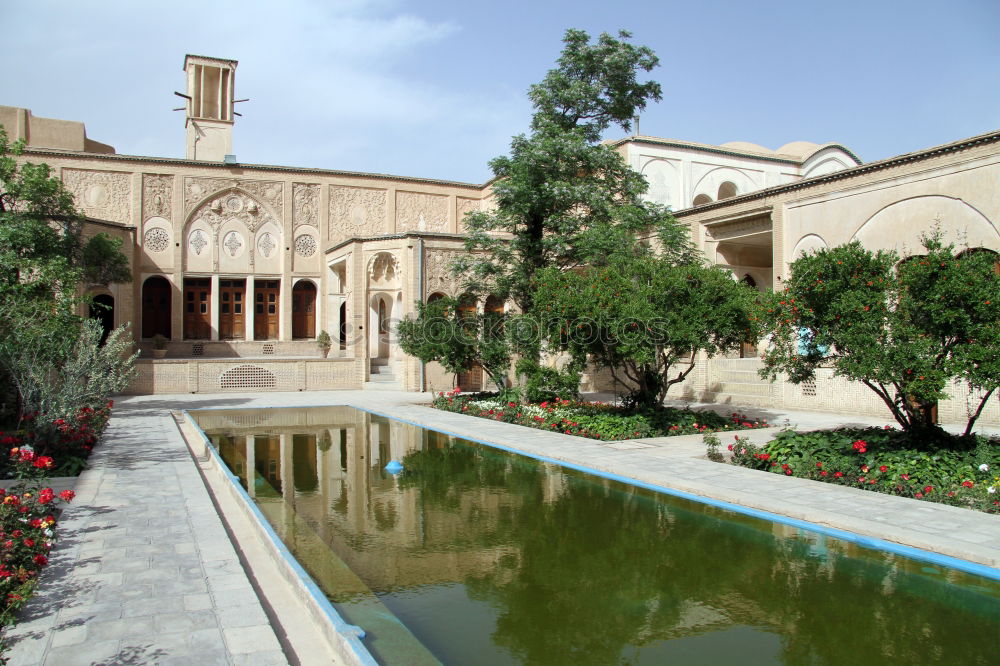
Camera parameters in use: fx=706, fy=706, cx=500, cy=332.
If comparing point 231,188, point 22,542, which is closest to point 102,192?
point 231,188

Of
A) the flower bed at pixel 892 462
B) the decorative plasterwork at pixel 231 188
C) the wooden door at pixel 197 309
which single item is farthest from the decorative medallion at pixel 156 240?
the flower bed at pixel 892 462

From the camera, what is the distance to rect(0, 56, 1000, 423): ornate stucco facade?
810 inches

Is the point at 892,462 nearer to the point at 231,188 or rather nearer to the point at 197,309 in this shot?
the point at 197,309

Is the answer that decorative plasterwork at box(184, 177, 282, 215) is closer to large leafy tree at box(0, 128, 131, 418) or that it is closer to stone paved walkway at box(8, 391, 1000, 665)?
large leafy tree at box(0, 128, 131, 418)

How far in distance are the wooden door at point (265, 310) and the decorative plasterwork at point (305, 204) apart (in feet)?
8.59

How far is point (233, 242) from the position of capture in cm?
2650

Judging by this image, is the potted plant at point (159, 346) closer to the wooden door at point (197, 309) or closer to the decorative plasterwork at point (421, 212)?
the wooden door at point (197, 309)

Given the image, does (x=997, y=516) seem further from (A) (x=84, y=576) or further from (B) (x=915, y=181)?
(B) (x=915, y=181)

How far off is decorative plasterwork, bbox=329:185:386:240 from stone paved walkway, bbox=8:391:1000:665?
696 inches

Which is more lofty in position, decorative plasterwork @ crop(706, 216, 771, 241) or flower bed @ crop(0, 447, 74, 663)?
decorative plasterwork @ crop(706, 216, 771, 241)

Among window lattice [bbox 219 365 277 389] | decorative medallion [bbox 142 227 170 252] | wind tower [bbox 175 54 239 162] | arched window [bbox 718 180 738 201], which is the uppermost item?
wind tower [bbox 175 54 239 162]

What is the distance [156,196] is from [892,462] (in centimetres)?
2522

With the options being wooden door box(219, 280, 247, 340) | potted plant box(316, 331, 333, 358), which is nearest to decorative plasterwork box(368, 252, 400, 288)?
potted plant box(316, 331, 333, 358)

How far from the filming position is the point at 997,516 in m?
6.04
